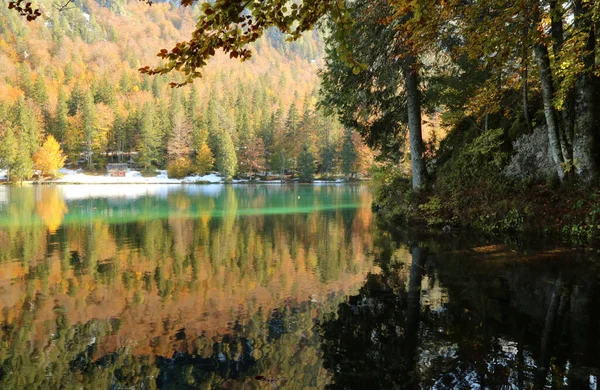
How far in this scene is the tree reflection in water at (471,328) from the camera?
4109 mm

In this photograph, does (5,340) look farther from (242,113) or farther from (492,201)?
(242,113)

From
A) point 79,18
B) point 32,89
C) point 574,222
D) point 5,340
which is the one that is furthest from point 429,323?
point 79,18

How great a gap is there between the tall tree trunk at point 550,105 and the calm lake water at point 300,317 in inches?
143

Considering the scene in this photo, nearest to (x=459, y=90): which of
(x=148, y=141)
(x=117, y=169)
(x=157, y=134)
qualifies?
(x=148, y=141)

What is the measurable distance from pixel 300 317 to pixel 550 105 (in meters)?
10.3

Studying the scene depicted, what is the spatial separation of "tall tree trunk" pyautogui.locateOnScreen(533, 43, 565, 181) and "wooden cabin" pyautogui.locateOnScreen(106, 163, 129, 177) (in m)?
80.0

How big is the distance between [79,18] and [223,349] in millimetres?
187461

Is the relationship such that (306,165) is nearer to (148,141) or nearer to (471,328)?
(148,141)

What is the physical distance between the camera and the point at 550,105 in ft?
38.9

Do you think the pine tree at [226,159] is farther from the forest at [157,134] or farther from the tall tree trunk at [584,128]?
the tall tree trunk at [584,128]

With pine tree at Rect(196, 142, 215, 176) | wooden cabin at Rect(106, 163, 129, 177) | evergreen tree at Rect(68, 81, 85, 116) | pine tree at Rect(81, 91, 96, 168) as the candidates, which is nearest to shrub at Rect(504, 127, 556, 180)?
pine tree at Rect(196, 142, 215, 176)

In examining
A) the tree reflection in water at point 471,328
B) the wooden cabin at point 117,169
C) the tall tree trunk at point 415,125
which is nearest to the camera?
the tree reflection in water at point 471,328

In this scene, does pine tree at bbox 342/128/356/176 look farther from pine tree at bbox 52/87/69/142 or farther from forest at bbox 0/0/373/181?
pine tree at bbox 52/87/69/142

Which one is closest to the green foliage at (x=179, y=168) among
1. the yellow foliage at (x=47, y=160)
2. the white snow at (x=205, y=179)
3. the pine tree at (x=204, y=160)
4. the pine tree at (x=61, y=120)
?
the white snow at (x=205, y=179)
